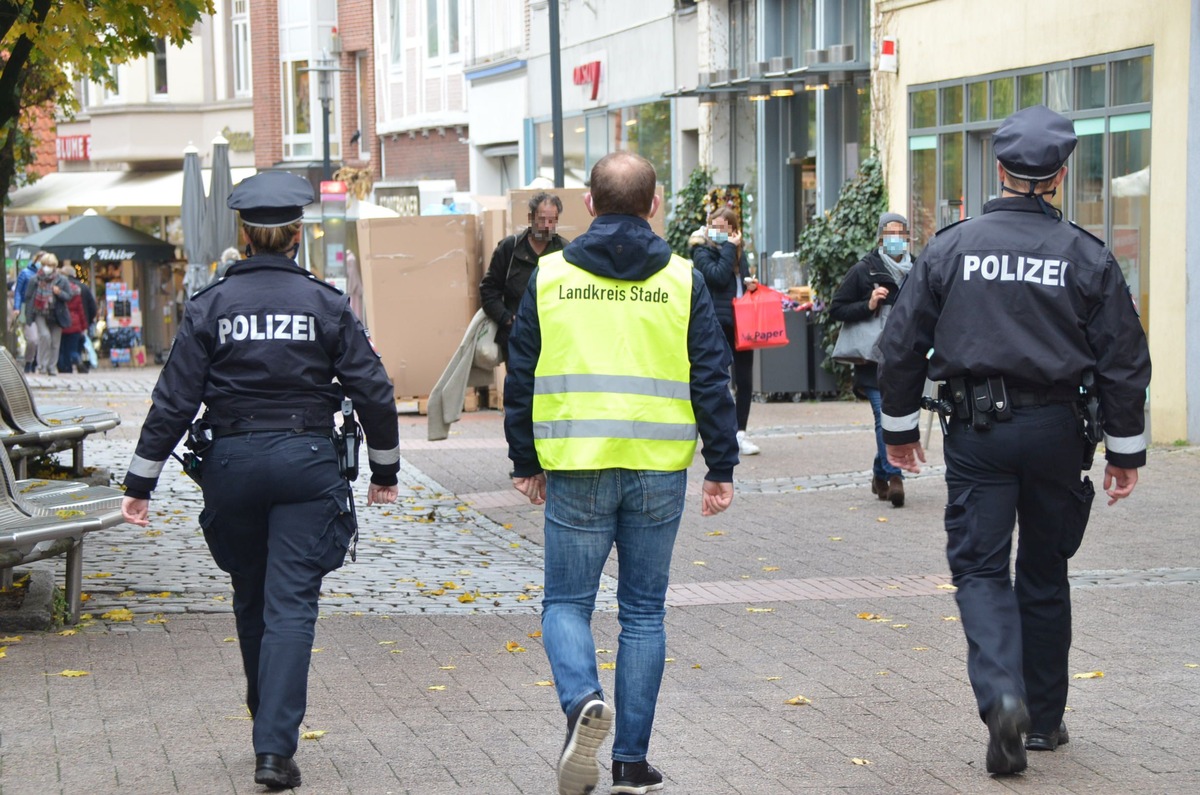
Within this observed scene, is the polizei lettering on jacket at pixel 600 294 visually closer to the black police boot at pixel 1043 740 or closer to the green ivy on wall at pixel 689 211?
the black police boot at pixel 1043 740

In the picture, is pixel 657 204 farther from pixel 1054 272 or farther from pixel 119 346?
pixel 119 346

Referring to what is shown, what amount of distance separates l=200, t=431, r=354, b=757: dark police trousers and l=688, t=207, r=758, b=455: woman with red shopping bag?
24.4ft

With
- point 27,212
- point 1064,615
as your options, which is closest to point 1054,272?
point 1064,615

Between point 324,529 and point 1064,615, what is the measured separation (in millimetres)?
2273

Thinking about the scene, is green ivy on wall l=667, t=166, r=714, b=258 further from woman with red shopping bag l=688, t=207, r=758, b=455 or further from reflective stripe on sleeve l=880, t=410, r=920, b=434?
reflective stripe on sleeve l=880, t=410, r=920, b=434

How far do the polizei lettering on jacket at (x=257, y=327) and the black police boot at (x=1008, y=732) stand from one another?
233 cm

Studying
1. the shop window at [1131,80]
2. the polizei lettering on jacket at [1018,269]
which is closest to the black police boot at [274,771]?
the polizei lettering on jacket at [1018,269]


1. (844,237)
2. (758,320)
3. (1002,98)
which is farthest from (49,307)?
(758,320)

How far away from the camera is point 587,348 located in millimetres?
5219

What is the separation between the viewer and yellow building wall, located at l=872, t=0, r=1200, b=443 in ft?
46.7

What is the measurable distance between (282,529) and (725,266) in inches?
309

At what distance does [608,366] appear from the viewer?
5.23 metres

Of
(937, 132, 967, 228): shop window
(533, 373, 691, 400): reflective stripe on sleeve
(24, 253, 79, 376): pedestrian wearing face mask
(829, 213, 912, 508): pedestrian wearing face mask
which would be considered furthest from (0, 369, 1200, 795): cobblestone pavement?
(24, 253, 79, 376): pedestrian wearing face mask

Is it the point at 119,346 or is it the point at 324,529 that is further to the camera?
the point at 119,346
